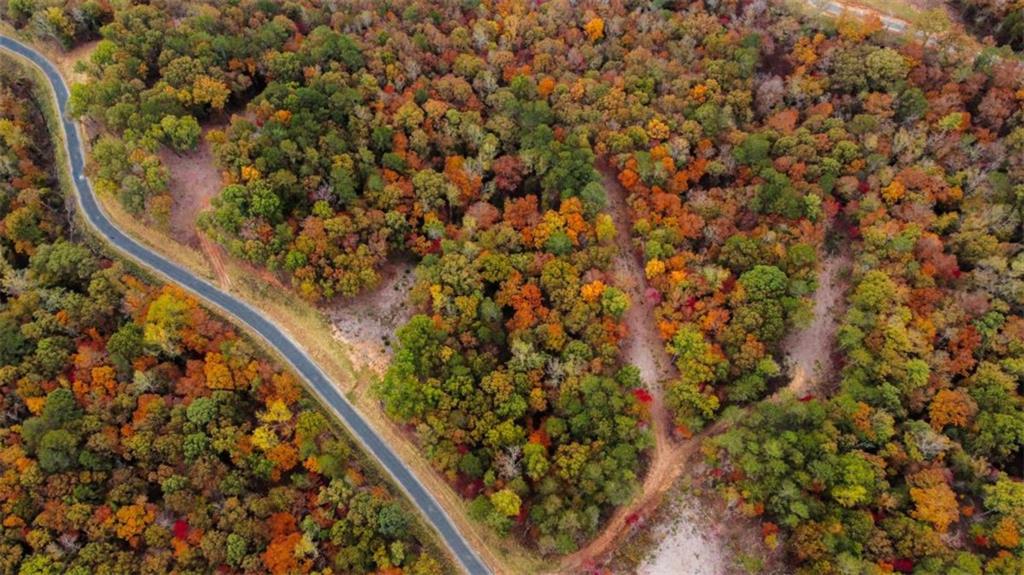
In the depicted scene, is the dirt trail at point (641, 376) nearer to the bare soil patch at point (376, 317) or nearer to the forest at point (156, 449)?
the forest at point (156, 449)

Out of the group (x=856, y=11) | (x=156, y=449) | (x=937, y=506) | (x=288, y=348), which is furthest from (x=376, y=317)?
(x=856, y=11)

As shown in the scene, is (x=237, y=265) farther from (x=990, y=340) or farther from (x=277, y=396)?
(x=990, y=340)

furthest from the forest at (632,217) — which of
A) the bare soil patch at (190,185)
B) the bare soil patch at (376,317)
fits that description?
the bare soil patch at (376,317)

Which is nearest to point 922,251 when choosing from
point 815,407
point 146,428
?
point 815,407

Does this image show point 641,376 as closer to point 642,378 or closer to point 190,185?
point 642,378

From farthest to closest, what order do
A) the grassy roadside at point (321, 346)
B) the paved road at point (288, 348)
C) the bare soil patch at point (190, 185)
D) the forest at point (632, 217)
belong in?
the bare soil patch at point (190, 185), the paved road at point (288, 348), the grassy roadside at point (321, 346), the forest at point (632, 217)

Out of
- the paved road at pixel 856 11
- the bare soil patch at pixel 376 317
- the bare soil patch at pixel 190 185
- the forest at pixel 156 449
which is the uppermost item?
the paved road at pixel 856 11

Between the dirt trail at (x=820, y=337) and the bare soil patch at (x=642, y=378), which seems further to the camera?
the dirt trail at (x=820, y=337)
